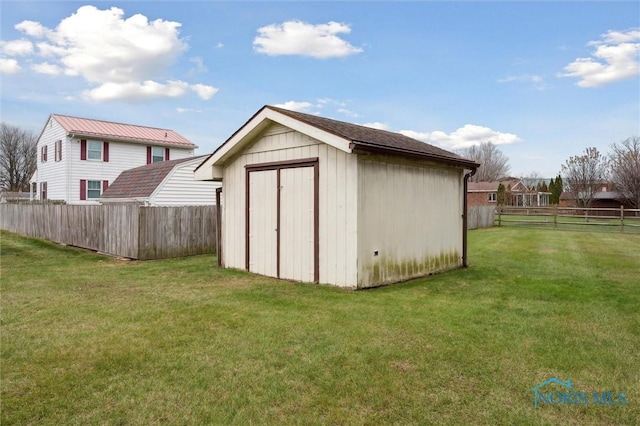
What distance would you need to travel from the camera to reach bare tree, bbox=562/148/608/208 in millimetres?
36781

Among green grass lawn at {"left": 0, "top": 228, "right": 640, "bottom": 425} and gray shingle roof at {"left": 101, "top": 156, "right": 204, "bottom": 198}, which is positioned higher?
gray shingle roof at {"left": 101, "top": 156, "right": 204, "bottom": 198}

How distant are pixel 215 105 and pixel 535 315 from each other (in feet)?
52.8

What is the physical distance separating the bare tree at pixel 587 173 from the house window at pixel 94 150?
131 ft

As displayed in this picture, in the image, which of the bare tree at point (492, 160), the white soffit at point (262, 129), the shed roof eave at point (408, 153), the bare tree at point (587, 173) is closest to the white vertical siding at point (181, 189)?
the white soffit at point (262, 129)

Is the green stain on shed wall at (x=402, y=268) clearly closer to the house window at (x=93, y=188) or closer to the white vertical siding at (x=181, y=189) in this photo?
the white vertical siding at (x=181, y=189)

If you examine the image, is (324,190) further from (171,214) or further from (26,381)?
(171,214)

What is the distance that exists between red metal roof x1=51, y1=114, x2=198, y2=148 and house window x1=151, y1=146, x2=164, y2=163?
1.63 ft

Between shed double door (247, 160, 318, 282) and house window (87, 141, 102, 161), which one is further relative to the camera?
house window (87, 141, 102, 161)

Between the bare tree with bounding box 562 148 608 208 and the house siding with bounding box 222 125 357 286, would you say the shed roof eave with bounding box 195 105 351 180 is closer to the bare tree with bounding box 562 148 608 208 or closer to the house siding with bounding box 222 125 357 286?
the house siding with bounding box 222 125 357 286

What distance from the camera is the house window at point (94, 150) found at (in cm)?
2217

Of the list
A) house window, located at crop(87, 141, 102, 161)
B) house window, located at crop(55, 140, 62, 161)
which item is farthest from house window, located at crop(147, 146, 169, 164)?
house window, located at crop(55, 140, 62, 161)

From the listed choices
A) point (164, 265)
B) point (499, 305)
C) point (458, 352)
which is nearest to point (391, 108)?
point (164, 265)

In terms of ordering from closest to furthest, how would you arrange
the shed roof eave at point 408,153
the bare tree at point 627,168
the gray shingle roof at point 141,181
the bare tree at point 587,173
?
the shed roof eave at point 408,153, the gray shingle roof at point 141,181, the bare tree at point 627,168, the bare tree at point 587,173

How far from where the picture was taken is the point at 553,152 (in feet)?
126
